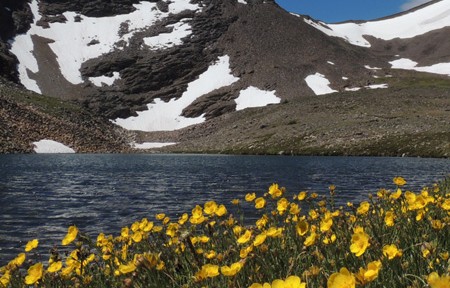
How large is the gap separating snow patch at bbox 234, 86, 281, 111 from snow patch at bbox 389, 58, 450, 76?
54.6 m

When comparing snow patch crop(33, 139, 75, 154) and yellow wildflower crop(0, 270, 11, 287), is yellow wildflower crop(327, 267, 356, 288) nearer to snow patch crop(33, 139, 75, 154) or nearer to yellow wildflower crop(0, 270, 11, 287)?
yellow wildflower crop(0, 270, 11, 287)

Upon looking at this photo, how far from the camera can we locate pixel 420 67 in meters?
149

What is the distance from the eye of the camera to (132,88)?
130 meters

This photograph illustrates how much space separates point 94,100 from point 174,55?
29448 mm

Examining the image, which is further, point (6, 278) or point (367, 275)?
point (6, 278)

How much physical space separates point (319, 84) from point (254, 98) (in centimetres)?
1792

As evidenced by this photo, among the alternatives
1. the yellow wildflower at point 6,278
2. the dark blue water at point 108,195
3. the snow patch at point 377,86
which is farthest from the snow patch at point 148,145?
the yellow wildflower at point 6,278

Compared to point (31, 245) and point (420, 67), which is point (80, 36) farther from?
point (31, 245)

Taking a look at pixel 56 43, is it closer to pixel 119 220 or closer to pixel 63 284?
pixel 119 220

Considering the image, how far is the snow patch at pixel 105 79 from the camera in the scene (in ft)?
422

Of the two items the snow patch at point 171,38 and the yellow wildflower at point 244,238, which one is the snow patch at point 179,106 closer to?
the snow patch at point 171,38

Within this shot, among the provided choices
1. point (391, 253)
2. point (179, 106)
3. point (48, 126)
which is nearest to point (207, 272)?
point (391, 253)

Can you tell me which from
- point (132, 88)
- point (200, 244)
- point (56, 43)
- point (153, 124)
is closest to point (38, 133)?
point (153, 124)

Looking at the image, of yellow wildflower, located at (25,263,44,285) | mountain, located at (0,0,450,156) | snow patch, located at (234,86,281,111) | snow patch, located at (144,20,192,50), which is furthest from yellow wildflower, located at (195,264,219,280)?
snow patch, located at (144,20,192,50)
